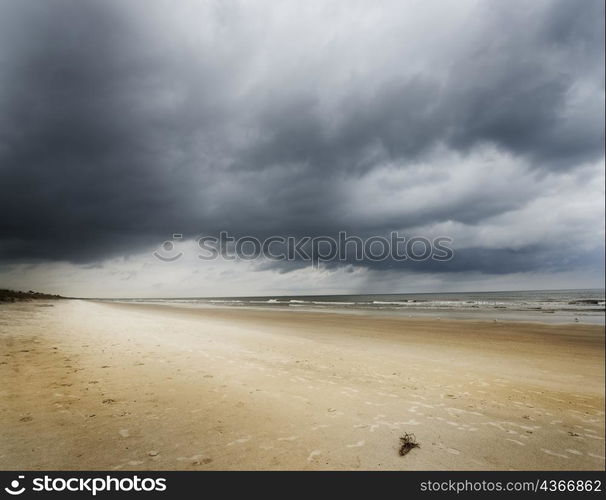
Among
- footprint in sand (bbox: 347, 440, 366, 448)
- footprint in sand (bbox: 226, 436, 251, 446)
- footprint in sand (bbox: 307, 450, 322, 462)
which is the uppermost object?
footprint in sand (bbox: 226, 436, 251, 446)

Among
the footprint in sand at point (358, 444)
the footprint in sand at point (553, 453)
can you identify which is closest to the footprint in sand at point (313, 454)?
the footprint in sand at point (358, 444)

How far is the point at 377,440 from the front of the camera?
16.0ft

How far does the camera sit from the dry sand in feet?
14.2

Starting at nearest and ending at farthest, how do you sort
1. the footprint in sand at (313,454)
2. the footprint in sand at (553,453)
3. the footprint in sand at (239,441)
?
the footprint in sand at (313,454), the footprint in sand at (239,441), the footprint in sand at (553,453)

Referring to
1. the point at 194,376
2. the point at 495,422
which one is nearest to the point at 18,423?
the point at 194,376

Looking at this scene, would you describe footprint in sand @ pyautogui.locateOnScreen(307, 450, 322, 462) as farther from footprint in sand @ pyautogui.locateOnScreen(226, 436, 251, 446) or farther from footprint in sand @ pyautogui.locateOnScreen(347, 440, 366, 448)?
footprint in sand @ pyautogui.locateOnScreen(226, 436, 251, 446)

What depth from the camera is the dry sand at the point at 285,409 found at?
4.32m

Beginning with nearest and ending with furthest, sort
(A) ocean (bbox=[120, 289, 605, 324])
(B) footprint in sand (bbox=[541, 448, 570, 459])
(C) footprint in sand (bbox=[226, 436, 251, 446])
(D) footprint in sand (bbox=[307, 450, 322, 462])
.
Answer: (D) footprint in sand (bbox=[307, 450, 322, 462])
(C) footprint in sand (bbox=[226, 436, 251, 446])
(B) footprint in sand (bbox=[541, 448, 570, 459])
(A) ocean (bbox=[120, 289, 605, 324])

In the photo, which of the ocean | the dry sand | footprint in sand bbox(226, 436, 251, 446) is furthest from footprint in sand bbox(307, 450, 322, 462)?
the ocean

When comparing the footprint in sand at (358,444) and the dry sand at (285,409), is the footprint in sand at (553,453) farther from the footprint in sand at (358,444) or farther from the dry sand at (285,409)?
the footprint in sand at (358,444)

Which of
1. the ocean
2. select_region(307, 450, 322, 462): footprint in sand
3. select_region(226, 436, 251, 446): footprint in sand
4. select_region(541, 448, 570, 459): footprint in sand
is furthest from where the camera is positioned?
the ocean

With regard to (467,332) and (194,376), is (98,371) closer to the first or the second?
(194,376)
